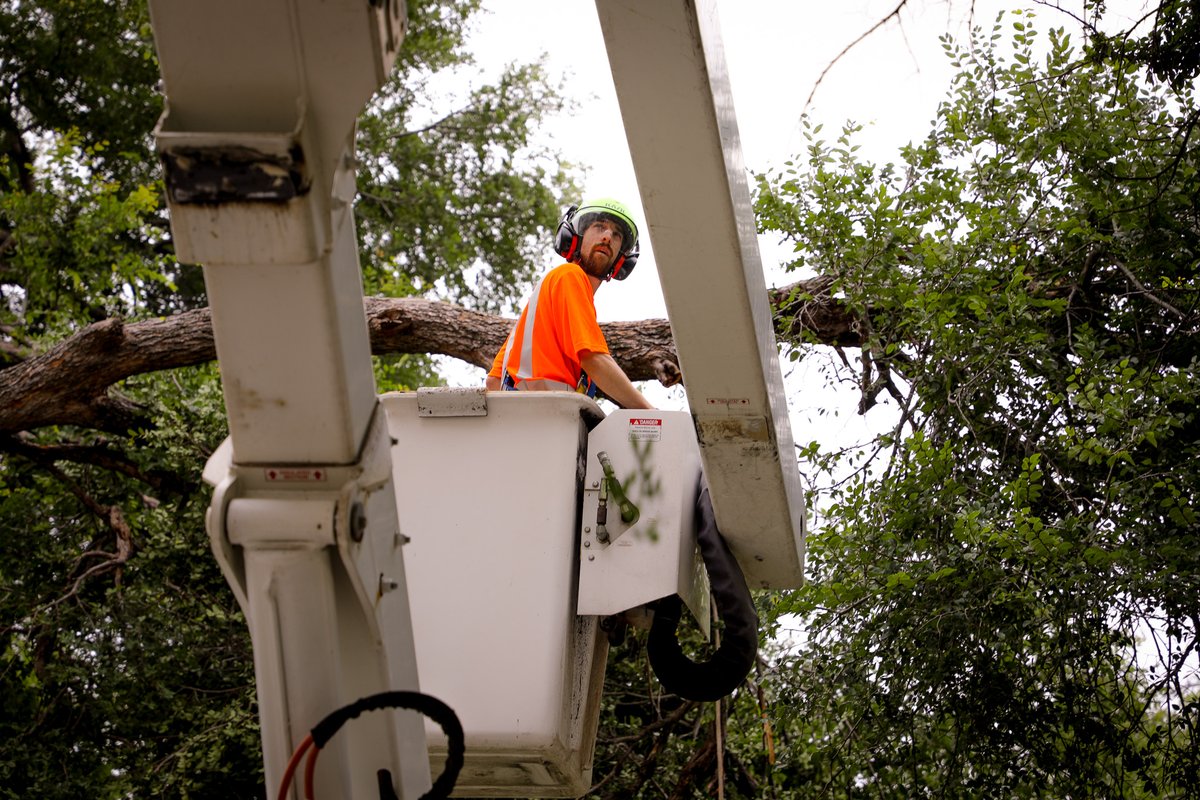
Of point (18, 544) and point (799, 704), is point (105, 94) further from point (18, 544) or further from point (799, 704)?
point (799, 704)

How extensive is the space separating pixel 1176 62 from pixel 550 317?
215 cm

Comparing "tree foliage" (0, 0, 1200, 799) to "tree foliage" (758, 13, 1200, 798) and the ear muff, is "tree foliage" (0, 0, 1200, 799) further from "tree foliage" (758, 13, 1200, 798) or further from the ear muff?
the ear muff

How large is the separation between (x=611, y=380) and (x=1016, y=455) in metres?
2.25

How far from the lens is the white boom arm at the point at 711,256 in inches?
101

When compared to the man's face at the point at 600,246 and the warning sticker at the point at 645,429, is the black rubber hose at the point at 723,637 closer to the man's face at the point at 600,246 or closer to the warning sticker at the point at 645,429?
the warning sticker at the point at 645,429

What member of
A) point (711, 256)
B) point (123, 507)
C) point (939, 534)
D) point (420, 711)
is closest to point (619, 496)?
point (711, 256)

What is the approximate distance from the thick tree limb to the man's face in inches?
74.1

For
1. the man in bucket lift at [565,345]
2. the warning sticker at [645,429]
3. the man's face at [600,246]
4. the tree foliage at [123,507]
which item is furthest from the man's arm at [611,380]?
the tree foliage at [123,507]

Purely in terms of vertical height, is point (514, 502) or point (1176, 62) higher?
point (1176, 62)

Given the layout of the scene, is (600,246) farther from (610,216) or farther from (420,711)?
(420,711)

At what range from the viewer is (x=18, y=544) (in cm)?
738

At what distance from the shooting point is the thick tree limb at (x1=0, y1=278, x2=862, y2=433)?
5895mm

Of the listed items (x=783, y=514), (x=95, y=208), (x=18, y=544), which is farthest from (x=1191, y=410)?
(x=95, y=208)

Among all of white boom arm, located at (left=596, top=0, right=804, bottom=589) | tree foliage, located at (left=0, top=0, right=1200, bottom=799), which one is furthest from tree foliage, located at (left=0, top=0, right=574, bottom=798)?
white boom arm, located at (left=596, top=0, right=804, bottom=589)
